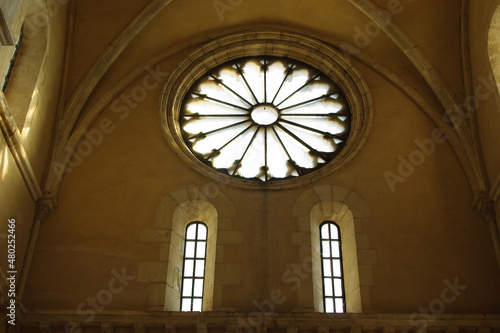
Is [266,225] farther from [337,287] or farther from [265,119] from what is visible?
[265,119]

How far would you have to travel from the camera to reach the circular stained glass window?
34.7 ft

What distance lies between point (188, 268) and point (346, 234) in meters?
2.36

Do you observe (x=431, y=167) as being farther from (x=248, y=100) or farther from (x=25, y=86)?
(x=25, y=86)

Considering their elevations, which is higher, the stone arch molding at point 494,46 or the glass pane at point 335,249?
the stone arch molding at point 494,46

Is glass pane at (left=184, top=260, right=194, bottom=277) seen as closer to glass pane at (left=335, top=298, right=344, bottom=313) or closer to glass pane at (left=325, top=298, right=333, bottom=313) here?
glass pane at (left=325, top=298, right=333, bottom=313)

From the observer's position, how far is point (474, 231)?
936cm

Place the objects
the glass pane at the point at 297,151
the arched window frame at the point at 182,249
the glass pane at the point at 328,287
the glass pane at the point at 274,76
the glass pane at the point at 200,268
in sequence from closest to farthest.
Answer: the arched window frame at the point at 182,249 → the glass pane at the point at 328,287 → the glass pane at the point at 200,268 → the glass pane at the point at 297,151 → the glass pane at the point at 274,76

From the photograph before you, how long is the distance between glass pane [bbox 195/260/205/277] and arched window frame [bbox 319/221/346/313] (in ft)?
5.62

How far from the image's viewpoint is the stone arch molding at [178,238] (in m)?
8.84

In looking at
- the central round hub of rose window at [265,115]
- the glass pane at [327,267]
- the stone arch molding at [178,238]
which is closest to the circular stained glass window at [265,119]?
the central round hub of rose window at [265,115]

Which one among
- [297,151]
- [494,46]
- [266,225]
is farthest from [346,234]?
[494,46]

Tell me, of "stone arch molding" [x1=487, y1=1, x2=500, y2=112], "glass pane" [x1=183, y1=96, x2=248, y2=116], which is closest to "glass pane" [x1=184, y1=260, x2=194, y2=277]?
"glass pane" [x1=183, y1=96, x2=248, y2=116]

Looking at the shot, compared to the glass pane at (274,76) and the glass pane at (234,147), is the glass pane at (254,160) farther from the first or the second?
the glass pane at (274,76)

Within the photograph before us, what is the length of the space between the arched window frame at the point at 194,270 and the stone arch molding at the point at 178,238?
7cm
